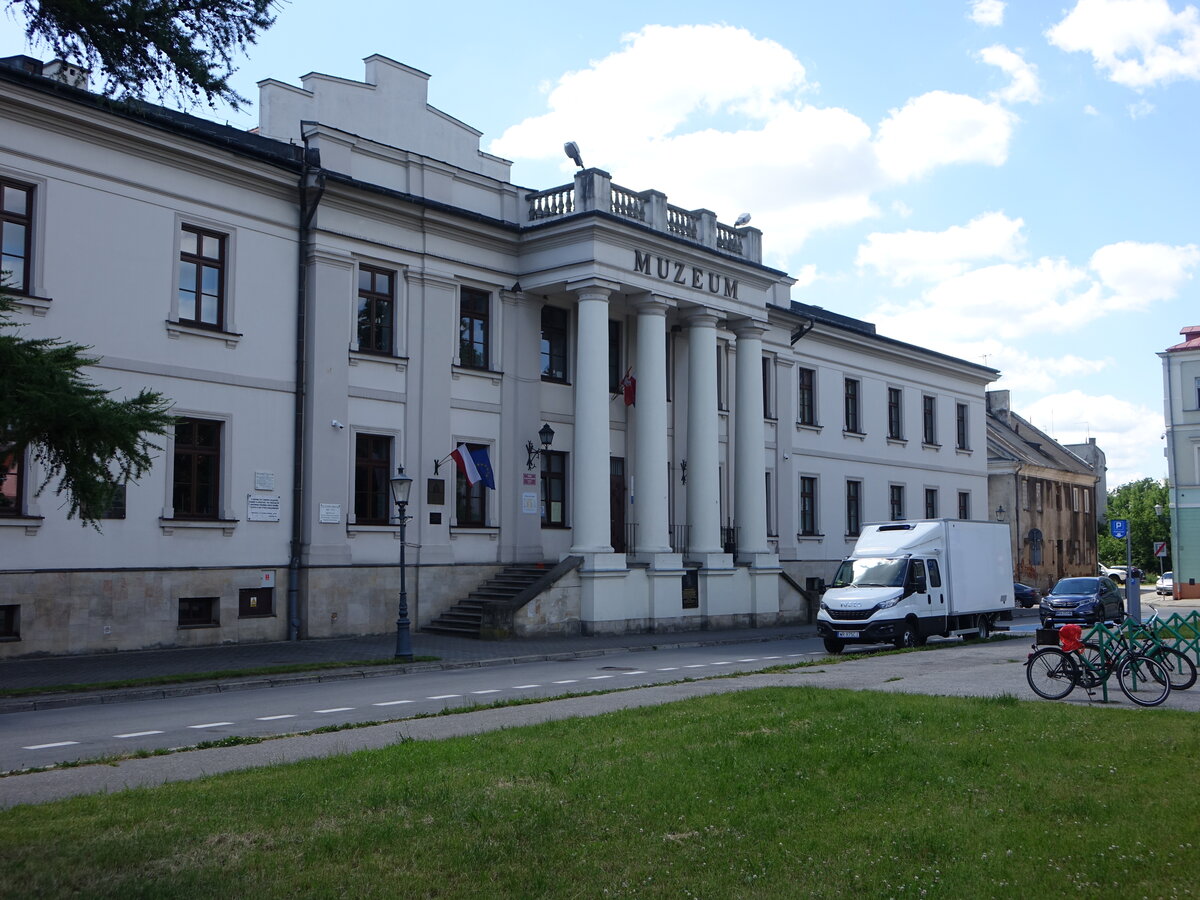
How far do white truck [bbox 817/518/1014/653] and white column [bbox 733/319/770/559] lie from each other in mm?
7032

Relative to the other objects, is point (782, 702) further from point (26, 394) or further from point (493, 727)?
point (26, 394)

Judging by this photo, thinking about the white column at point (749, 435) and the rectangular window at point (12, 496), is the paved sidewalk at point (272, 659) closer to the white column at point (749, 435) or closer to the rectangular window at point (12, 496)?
the rectangular window at point (12, 496)

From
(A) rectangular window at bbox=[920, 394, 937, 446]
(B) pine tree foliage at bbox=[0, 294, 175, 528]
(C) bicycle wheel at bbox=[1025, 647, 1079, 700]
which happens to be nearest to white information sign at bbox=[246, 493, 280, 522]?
(B) pine tree foliage at bbox=[0, 294, 175, 528]

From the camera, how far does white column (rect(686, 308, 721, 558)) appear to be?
105ft

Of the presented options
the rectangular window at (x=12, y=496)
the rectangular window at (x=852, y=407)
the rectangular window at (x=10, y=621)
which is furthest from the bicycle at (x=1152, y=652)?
the rectangular window at (x=852, y=407)

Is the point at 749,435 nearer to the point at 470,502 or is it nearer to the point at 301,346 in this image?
the point at 470,502

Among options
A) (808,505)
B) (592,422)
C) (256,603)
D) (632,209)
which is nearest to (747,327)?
(632,209)

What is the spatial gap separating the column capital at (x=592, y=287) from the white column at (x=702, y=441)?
4005 millimetres

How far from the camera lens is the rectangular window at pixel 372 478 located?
2677 cm

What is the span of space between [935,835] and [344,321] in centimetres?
2182

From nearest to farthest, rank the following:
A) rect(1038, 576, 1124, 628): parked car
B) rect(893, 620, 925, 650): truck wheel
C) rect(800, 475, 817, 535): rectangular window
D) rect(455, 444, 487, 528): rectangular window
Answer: rect(893, 620, 925, 650): truck wheel
rect(455, 444, 487, 528): rectangular window
rect(1038, 576, 1124, 628): parked car
rect(800, 475, 817, 535): rectangular window

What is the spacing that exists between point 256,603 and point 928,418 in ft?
109

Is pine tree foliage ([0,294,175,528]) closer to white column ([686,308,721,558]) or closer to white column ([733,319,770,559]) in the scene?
white column ([686,308,721,558])

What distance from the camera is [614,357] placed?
33.3 metres
